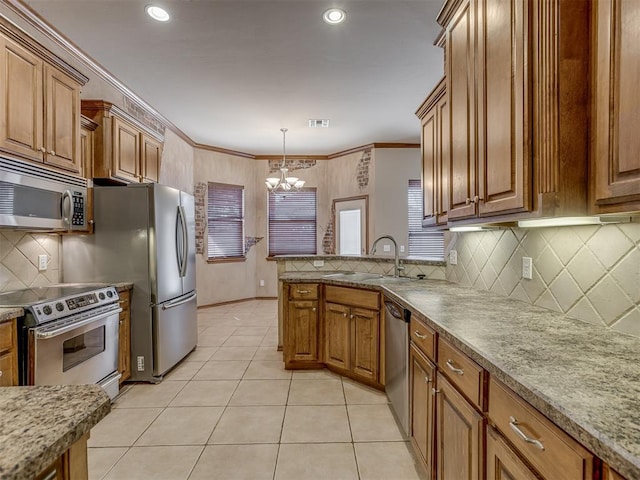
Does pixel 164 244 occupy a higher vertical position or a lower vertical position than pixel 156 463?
higher

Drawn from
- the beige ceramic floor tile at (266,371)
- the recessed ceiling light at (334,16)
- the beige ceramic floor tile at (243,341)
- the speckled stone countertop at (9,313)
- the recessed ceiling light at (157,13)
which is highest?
the recessed ceiling light at (334,16)

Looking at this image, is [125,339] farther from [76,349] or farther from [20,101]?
[20,101]

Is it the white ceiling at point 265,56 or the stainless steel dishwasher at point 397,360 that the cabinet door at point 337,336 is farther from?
the white ceiling at point 265,56

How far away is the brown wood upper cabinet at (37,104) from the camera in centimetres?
208

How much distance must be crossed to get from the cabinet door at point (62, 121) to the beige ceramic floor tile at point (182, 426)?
2.00 meters

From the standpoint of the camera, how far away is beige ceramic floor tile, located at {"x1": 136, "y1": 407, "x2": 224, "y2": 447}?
218cm

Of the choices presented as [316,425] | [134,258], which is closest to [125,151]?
[134,258]

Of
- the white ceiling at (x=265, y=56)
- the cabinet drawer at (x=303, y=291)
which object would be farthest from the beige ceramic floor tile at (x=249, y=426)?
the white ceiling at (x=265, y=56)

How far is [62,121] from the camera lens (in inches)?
100.0

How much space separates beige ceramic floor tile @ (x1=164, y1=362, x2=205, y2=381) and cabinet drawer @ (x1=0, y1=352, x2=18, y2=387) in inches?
54.0

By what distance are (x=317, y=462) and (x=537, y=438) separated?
1470 mm

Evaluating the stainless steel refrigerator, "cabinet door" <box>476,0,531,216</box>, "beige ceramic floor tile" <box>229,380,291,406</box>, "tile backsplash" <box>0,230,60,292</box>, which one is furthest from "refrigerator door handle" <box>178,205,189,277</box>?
"cabinet door" <box>476,0,531,216</box>

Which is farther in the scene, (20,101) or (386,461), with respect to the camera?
(20,101)

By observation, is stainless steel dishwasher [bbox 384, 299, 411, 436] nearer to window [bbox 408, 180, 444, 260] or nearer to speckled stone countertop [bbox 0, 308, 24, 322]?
speckled stone countertop [bbox 0, 308, 24, 322]
